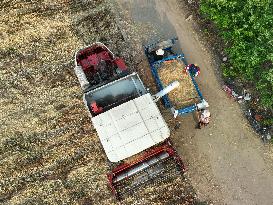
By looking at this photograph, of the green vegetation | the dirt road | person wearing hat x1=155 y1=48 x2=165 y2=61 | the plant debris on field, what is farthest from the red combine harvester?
the green vegetation

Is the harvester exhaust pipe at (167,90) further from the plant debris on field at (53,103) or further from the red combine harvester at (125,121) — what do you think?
the plant debris on field at (53,103)

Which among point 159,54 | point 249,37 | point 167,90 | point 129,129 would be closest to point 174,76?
point 159,54

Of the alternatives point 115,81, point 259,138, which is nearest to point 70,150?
point 115,81

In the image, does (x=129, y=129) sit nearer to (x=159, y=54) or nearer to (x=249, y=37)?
(x=159, y=54)

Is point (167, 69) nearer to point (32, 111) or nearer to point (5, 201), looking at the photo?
point (32, 111)

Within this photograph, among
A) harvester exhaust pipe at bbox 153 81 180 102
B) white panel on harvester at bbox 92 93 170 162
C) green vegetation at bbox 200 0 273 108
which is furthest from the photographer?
green vegetation at bbox 200 0 273 108

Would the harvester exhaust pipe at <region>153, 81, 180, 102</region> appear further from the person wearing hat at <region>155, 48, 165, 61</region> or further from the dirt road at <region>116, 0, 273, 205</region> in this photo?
the dirt road at <region>116, 0, 273, 205</region>
